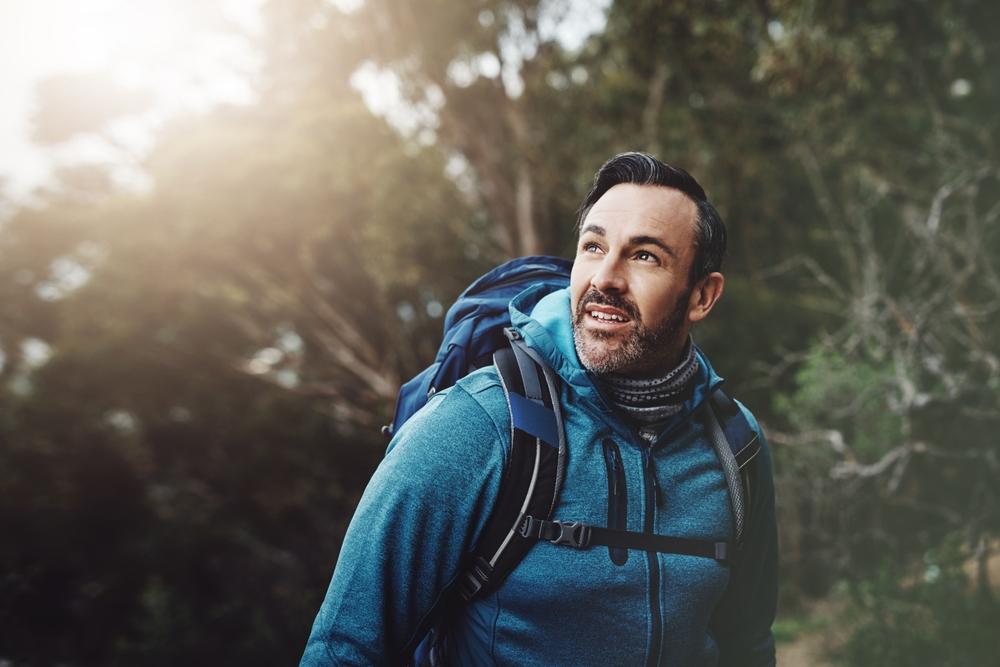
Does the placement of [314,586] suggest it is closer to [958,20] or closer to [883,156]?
[883,156]

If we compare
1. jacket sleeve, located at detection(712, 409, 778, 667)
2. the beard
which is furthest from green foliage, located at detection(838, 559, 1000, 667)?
the beard

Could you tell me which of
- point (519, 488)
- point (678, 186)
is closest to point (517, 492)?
point (519, 488)

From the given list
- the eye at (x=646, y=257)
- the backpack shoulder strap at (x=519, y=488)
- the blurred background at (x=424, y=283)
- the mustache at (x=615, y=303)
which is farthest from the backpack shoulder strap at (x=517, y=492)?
the blurred background at (x=424, y=283)

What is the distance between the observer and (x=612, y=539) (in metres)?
1.24

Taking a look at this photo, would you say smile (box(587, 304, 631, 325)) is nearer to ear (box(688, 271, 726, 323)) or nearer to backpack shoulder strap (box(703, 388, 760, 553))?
ear (box(688, 271, 726, 323))

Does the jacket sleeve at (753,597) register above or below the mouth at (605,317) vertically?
below

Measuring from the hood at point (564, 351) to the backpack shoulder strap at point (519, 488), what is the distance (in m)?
Result: 0.09

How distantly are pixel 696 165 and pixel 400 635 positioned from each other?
7129 mm

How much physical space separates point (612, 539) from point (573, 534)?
0.29 feet

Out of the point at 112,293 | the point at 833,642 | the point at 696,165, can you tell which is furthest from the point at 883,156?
the point at 112,293

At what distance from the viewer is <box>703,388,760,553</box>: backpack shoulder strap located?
1398mm

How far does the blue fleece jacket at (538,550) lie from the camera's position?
1140 millimetres

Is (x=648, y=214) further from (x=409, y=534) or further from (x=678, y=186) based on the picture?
(x=409, y=534)

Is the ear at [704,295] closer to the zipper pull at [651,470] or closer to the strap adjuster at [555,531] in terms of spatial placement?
the zipper pull at [651,470]
